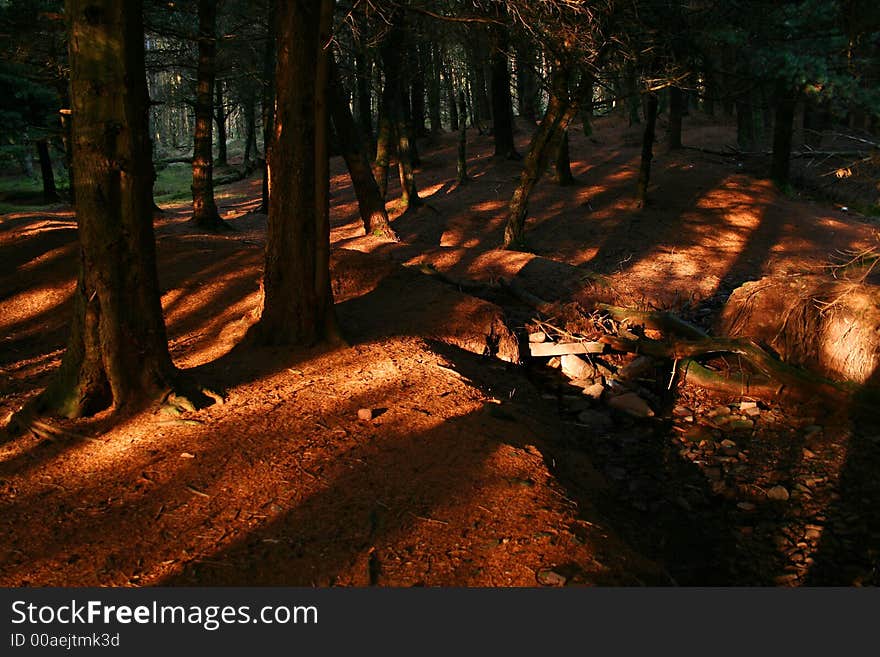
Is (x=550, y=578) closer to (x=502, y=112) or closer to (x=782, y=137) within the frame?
(x=782, y=137)

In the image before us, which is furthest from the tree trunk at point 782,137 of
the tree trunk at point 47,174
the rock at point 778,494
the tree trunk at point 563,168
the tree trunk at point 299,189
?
the tree trunk at point 47,174

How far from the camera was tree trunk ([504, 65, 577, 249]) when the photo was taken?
13.8 meters

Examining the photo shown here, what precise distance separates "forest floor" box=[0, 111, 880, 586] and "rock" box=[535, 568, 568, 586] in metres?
0.02

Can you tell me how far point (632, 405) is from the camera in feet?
26.1

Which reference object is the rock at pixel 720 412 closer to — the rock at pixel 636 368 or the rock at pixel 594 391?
the rock at pixel 636 368

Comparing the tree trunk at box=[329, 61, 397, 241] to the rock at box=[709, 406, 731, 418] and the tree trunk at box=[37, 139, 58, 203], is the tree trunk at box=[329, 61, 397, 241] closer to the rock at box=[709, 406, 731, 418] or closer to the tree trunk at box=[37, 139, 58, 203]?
the rock at box=[709, 406, 731, 418]

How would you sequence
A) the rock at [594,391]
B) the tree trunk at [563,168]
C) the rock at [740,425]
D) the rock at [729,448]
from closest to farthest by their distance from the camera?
the rock at [729,448], the rock at [740,425], the rock at [594,391], the tree trunk at [563,168]

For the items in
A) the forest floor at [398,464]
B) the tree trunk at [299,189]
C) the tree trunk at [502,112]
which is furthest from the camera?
the tree trunk at [502,112]

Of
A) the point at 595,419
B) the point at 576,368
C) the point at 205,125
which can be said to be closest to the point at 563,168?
the point at 205,125

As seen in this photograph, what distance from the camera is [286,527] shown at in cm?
428

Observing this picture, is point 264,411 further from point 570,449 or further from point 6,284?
point 6,284

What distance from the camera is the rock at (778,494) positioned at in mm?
6129

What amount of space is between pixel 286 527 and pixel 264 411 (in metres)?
1.62

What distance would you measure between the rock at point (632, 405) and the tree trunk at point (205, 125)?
11623mm
